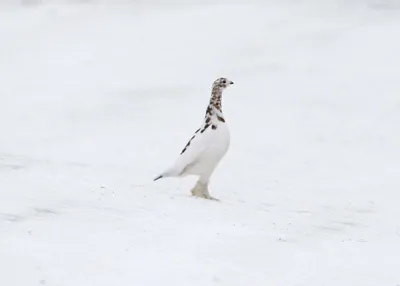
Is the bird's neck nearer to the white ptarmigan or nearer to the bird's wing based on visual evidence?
the white ptarmigan

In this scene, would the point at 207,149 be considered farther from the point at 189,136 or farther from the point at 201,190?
the point at 189,136

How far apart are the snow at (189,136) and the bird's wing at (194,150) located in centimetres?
55

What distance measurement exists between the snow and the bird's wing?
1.81 ft

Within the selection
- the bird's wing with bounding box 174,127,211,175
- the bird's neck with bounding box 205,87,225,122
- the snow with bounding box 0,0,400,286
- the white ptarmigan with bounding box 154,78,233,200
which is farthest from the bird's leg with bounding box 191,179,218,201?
the bird's neck with bounding box 205,87,225,122

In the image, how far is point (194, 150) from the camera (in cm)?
1312

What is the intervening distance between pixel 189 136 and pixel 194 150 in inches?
510

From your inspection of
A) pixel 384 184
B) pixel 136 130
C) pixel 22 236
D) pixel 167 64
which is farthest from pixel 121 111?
pixel 22 236

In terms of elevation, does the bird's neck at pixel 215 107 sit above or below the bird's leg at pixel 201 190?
above

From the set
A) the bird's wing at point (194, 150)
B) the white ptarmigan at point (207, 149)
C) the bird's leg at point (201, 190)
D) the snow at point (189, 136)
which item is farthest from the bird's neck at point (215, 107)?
the snow at point (189, 136)

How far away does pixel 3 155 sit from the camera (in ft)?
65.8

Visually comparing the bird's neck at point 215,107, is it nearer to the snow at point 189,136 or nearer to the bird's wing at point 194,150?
the bird's wing at point 194,150

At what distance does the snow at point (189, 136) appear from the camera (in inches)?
342

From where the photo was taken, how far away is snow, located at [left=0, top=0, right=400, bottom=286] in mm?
8680

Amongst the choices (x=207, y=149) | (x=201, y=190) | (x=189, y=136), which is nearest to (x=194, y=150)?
(x=207, y=149)
